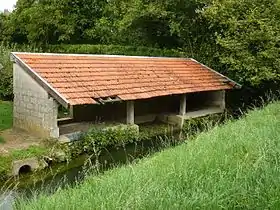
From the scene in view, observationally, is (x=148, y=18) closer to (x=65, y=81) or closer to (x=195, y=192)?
(x=65, y=81)

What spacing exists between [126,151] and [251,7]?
956 cm

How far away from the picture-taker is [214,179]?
5.79 m

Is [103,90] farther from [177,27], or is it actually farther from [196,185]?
[196,185]

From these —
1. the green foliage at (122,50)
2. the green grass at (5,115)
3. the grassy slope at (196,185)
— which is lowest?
the green grass at (5,115)

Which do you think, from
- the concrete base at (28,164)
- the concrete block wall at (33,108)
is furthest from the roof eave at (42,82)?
the concrete base at (28,164)

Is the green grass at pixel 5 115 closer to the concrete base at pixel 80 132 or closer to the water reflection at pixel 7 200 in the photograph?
the concrete base at pixel 80 132

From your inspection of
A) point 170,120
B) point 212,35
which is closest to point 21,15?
point 212,35

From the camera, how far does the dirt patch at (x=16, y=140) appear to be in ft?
38.2

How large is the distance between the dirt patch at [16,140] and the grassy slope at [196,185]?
5215 millimetres

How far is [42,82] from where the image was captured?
12648 mm

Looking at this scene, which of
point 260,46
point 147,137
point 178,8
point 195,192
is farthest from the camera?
point 178,8

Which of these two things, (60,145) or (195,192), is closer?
(195,192)

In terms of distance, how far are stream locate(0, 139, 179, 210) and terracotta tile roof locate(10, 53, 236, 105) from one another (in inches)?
65.0

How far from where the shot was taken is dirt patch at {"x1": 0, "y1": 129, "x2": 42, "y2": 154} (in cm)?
1163
